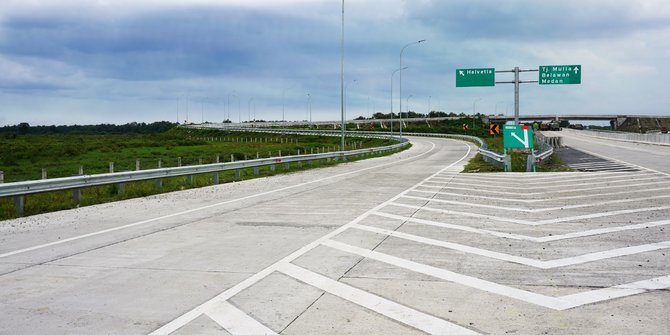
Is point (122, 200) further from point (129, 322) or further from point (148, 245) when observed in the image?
point (129, 322)

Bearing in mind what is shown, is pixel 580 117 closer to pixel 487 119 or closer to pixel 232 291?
pixel 487 119

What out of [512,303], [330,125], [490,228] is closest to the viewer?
[512,303]

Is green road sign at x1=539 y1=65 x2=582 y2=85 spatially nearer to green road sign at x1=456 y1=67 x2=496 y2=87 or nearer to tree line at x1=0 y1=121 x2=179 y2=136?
green road sign at x1=456 y1=67 x2=496 y2=87

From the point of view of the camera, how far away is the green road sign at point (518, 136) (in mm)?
27841

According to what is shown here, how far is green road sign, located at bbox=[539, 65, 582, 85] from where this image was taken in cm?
4950

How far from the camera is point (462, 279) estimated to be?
23.4ft

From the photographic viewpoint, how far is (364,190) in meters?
19.2

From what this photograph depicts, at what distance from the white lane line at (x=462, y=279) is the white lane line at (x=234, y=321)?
2539 mm

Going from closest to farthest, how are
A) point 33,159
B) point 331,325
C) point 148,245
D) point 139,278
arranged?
point 331,325, point 139,278, point 148,245, point 33,159

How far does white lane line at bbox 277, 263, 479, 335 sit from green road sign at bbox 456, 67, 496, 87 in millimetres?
44590

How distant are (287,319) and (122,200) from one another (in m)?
12.9

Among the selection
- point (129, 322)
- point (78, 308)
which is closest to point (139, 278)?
point (78, 308)

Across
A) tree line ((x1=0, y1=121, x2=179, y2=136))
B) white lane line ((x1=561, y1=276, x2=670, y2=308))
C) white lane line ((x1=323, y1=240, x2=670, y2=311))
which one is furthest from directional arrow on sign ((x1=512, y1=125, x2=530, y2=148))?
tree line ((x1=0, y1=121, x2=179, y2=136))

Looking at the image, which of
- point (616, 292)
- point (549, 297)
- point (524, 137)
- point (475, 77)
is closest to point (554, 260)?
point (616, 292)
